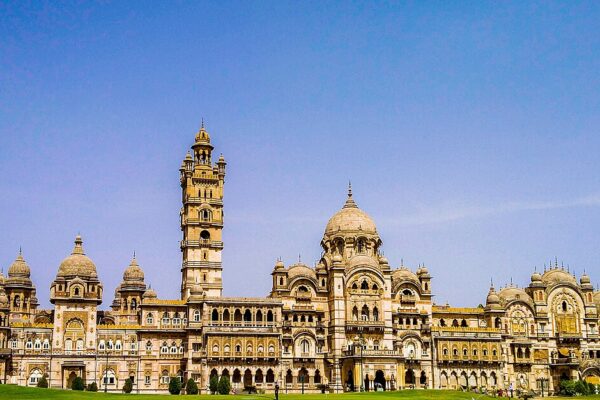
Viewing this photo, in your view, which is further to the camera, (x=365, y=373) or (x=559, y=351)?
(x=559, y=351)

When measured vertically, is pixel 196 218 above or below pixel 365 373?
above

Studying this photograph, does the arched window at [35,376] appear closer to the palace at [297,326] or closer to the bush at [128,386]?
the palace at [297,326]

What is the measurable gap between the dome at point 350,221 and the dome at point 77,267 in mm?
28128

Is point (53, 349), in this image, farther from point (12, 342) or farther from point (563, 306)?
point (563, 306)

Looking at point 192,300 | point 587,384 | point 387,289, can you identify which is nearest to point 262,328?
point 192,300

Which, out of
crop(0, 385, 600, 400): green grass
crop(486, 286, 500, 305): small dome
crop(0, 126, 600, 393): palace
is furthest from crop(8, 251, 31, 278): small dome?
crop(486, 286, 500, 305): small dome

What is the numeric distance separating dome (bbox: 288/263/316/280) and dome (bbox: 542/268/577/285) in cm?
3116

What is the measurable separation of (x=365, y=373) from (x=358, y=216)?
21476 mm

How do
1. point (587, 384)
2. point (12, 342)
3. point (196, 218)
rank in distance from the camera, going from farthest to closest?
point (196, 218) < point (587, 384) < point (12, 342)

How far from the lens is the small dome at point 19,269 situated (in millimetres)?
96938

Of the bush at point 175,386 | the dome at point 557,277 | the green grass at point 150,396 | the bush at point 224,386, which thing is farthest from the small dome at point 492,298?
the bush at point 175,386

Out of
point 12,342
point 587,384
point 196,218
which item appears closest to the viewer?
point 12,342

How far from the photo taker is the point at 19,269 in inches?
3836

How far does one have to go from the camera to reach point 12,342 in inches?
3346
